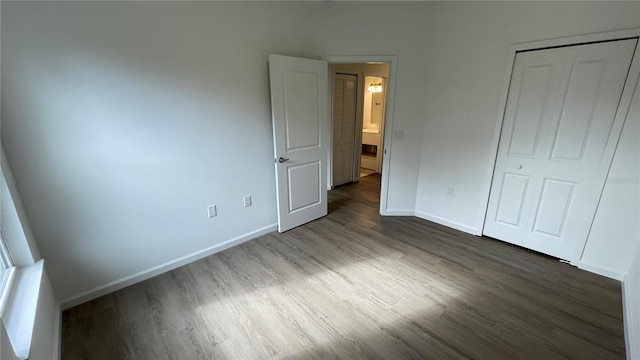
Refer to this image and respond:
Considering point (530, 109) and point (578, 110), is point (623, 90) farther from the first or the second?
point (530, 109)

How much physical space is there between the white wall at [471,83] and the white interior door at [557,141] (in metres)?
0.14

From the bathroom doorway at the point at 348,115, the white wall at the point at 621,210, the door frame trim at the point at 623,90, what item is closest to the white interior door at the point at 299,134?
the bathroom doorway at the point at 348,115

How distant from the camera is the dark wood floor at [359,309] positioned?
5.37 ft

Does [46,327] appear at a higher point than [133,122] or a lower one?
lower

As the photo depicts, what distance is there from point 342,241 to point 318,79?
6.01 feet

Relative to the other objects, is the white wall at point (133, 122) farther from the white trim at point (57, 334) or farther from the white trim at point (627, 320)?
the white trim at point (627, 320)

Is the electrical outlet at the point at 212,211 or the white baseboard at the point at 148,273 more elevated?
the electrical outlet at the point at 212,211

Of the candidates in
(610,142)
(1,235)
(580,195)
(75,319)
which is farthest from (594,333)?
(1,235)

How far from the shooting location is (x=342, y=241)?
2.91 meters

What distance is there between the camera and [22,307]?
133 cm

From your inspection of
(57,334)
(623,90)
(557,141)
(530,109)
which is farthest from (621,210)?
(57,334)

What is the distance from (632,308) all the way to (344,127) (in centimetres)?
387

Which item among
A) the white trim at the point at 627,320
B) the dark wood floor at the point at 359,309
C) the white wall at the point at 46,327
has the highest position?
the white wall at the point at 46,327

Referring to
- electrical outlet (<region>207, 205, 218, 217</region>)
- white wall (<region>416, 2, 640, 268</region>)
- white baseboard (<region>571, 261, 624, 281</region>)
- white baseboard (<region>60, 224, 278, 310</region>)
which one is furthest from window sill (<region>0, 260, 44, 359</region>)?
white baseboard (<region>571, 261, 624, 281</region>)
